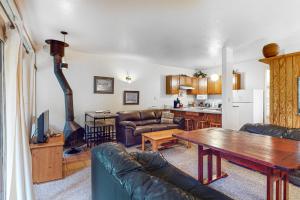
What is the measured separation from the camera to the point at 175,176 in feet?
5.86

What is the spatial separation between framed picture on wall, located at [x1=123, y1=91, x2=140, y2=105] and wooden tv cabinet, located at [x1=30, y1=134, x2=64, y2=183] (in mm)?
3143

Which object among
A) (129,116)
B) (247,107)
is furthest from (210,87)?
(129,116)

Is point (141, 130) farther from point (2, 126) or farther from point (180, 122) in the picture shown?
point (2, 126)

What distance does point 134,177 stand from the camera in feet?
3.69

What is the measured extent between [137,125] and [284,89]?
3.56 meters

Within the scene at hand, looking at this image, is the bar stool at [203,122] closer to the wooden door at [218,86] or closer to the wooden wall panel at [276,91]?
the wooden door at [218,86]

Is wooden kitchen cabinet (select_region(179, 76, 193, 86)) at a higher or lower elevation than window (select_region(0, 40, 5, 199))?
higher

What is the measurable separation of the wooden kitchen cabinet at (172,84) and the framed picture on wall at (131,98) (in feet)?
4.35

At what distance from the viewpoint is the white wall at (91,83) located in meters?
4.41

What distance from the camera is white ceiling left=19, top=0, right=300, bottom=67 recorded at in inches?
92.1

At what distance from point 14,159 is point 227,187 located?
269 cm

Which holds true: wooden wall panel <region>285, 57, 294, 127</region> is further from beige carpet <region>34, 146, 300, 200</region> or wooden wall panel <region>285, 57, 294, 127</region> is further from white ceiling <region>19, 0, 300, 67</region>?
beige carpet <region>34, 146, 300, 200</region>

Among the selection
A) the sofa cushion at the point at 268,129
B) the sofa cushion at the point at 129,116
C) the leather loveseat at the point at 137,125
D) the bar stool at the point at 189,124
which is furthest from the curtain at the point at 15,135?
the bar stool at the point at 189,124

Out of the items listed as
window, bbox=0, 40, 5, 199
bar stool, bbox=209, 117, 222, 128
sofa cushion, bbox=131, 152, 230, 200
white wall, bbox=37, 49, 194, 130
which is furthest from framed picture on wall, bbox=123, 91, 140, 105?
window, bbox=0, 40, 5, 199
